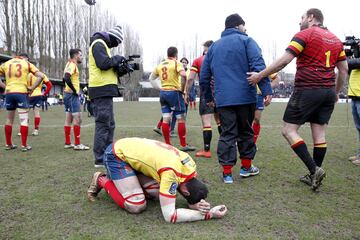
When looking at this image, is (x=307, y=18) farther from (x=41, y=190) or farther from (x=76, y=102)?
(x=76, y=102)

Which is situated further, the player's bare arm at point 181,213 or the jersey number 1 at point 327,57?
the jersey number 1 at point 327,57

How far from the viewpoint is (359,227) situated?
9.39ft

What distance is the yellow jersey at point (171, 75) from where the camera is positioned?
6.65 metres

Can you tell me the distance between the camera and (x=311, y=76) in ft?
12.6

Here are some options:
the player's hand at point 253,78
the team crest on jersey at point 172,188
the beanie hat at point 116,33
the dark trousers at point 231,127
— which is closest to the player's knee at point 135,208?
the team crest on jersey at point 172,188

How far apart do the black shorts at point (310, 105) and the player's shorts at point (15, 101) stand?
5266mm

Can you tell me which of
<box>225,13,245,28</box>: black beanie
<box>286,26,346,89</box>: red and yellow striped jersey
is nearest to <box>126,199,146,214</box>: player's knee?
<box>286,26,346,89</box>: red and yellow striped jersey

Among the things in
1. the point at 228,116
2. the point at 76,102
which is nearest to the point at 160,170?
the point at 228,116

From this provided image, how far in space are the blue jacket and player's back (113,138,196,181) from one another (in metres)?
1.32

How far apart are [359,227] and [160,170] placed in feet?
5.85

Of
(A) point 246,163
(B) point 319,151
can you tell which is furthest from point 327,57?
(A) point 246,163

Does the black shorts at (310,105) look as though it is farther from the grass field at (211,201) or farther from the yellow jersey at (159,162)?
the yellow jersey at (159,162)

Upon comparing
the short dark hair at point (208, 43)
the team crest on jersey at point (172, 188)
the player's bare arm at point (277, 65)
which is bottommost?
the team crest on jersey at point (172, 188)

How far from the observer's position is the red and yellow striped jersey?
377 cm
